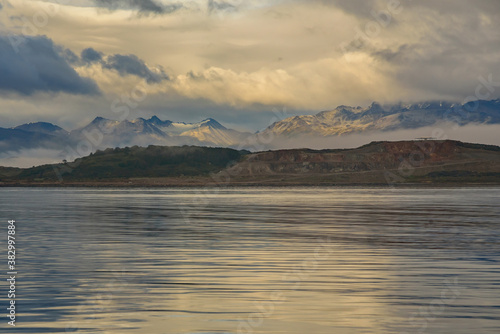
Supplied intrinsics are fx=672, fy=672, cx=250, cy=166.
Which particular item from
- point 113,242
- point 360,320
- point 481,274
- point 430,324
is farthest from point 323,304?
point 113,242

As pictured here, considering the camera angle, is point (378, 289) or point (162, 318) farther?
point (378, 289)

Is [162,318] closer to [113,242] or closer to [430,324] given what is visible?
[430,324]

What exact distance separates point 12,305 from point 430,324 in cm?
1431

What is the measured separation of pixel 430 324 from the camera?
20984 mm

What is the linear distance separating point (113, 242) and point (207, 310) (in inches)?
1015

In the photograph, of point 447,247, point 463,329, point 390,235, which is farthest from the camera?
point 390,235

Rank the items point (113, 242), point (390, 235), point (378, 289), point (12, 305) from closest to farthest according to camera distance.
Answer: point (12, 305) → point (378, 289) → point (113, 242) → point (390, 235)

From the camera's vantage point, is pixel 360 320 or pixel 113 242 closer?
pixel 360 320

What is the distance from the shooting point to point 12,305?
23.8m

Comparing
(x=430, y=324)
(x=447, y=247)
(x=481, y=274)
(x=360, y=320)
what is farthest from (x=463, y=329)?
(x=447, y=247)

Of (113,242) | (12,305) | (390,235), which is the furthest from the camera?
(390,235)

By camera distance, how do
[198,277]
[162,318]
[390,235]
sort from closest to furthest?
[162,318] < [198,277] < [390,235]

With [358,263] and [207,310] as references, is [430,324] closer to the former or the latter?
[207,310]

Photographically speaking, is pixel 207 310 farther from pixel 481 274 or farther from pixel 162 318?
pixel 481 274
